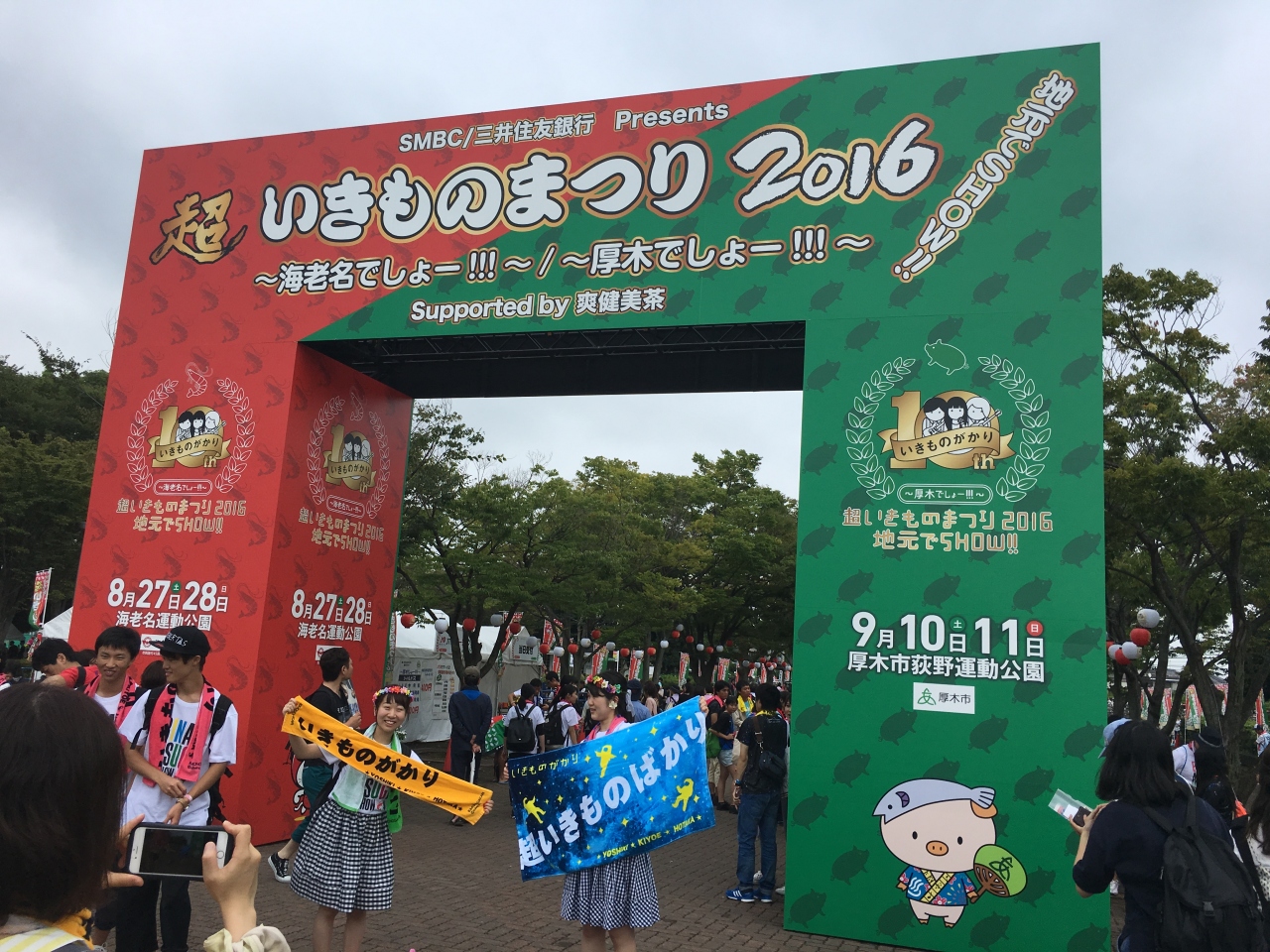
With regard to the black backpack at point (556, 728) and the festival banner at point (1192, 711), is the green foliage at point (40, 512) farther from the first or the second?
the festival banner at point (1192, 711)

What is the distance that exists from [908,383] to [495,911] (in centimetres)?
542

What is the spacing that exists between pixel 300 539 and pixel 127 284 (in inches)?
142

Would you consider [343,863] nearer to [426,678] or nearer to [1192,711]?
[426,678]

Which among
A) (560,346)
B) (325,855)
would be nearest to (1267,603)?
(560,346)

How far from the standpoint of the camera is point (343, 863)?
4.94 metres

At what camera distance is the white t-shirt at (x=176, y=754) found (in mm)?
4625

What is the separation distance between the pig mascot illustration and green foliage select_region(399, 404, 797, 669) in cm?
1199

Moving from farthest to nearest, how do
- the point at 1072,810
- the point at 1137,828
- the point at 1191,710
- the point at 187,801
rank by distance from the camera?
the point at 1191,710 → the point at 187,801 → the point at 1072,810 → the point at 1137,828

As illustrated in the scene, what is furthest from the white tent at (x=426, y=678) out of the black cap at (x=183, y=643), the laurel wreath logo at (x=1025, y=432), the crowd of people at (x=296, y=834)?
the black cap at (x=183, y=643)

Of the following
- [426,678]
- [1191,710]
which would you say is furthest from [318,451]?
[1191,710]

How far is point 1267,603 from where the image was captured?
54.9ft

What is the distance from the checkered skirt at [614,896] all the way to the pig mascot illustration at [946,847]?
3002 millimetres

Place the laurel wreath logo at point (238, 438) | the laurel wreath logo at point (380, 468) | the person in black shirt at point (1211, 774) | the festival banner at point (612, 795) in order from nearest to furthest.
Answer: the festival banner at point (612, 795), the person in black shirt at point (1211, 774), the laurel wreath logo at point (238, 438), the laurel wreath logo at point (380, 468)

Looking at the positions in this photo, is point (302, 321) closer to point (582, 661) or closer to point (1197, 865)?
point (1197, 865)
